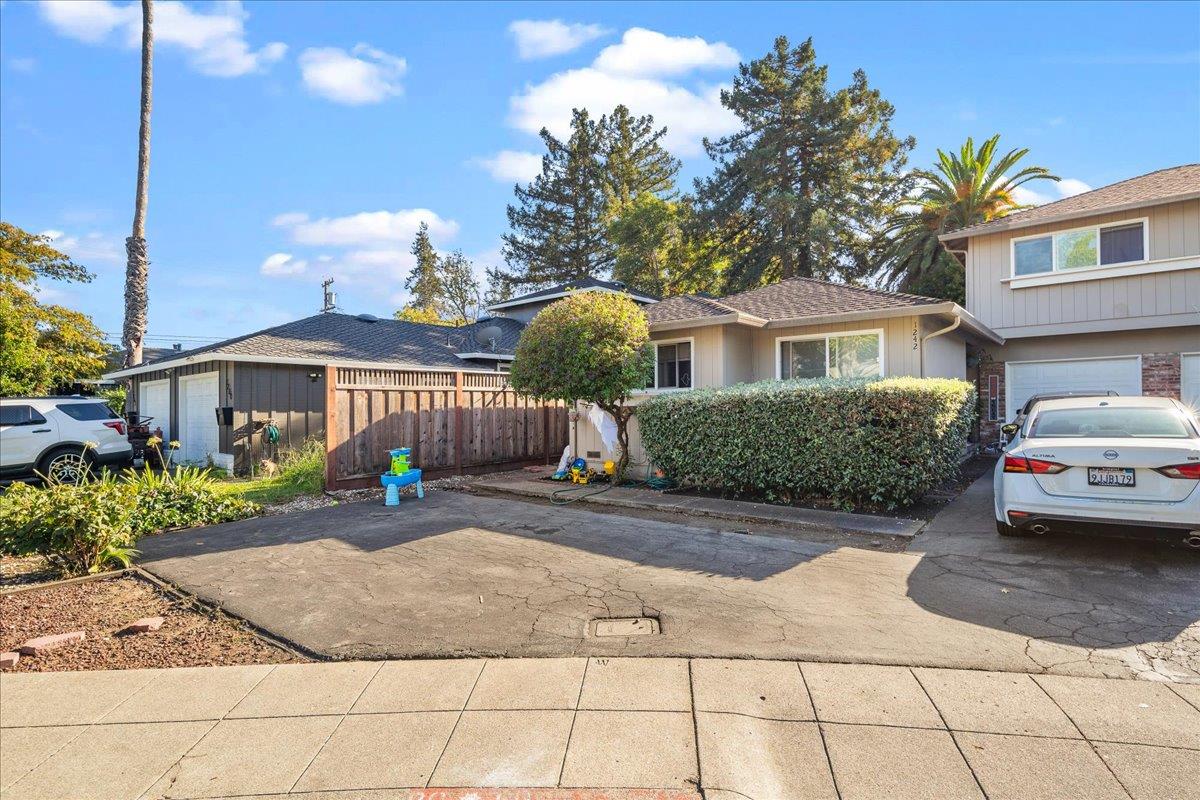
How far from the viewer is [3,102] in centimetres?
1344

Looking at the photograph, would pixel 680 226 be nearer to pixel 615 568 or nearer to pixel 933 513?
pixel 933 513

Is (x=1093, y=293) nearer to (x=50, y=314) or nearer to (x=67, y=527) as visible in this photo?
(x=67, y=527)

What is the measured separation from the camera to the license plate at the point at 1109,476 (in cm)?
506

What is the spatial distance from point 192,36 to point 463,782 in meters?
16.3

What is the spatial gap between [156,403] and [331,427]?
11.7 meters

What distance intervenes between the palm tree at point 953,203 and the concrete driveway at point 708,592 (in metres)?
14.7

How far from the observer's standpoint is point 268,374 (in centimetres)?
1352

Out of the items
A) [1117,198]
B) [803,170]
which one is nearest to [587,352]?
[1117,198]

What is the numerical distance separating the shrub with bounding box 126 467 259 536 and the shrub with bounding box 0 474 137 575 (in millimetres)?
1291

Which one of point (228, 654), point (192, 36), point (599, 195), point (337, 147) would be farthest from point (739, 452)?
point (599, 195)

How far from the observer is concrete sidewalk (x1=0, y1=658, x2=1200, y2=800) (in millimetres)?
2352

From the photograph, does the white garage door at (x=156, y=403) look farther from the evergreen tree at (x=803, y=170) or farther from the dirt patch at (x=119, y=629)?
the evergreen tree at (x=803, y=170)

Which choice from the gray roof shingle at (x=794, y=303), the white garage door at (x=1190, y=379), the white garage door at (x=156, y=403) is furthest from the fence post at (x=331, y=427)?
the white garage door at (x=1190, y=379)

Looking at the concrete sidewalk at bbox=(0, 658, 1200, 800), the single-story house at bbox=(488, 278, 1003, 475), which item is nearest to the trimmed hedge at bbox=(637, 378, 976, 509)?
the single-story house at bbox=(488, 278, 1003, 475)
